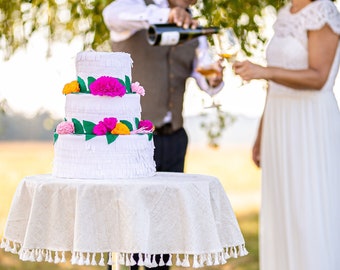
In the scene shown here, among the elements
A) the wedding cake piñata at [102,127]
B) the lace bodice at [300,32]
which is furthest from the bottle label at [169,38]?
the lace bodice at [300,32]

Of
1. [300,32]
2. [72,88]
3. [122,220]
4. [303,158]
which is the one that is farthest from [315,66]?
[122,220]

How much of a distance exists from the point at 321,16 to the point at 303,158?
78cm

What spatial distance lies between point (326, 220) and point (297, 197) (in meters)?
0.20

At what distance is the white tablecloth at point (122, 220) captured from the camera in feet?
9.80

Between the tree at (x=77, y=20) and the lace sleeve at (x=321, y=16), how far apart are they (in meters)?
1.00

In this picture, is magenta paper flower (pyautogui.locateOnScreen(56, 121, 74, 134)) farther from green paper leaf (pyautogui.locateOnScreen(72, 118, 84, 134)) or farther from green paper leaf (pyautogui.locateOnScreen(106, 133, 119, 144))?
green paper leaf (pyautogui.locateOnScreen(106, 133, 119, 144))

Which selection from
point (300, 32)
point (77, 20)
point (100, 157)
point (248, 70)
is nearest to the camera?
point (100, 157)

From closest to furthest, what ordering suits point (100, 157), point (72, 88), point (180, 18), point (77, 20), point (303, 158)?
1. point (100, 157)
2. point (72, 88)
3. point (180, 18)
4. point (303, 158)
5. point (77, 20)

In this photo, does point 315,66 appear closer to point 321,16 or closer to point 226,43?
point 321,16

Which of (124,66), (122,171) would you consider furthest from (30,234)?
(124,66)

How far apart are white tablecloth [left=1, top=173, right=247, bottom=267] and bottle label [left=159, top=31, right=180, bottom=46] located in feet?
2.61

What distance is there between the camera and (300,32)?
425cm

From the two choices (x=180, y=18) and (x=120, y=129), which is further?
(x=180, y=18)

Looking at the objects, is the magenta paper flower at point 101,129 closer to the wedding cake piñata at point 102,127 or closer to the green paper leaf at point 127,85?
the wedding cake piñata at point 102,127
